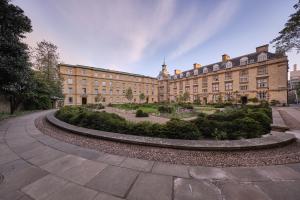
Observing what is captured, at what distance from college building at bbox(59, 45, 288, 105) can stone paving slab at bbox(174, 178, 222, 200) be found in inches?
1445

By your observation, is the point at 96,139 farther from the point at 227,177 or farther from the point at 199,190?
the point at 227,177

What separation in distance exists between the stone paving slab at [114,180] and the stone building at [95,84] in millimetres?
35796

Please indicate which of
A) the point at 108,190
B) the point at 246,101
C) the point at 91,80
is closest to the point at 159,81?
the point at 91,80

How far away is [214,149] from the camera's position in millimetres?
4121

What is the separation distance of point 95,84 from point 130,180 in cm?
4344

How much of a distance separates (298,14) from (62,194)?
9626 millimetres

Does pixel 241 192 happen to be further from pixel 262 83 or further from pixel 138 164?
pixel 262 83

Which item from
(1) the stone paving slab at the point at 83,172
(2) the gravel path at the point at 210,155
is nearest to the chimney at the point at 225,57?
(2) the gravel path at the point at 210,155

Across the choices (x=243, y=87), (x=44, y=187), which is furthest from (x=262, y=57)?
(x=44, y=187)

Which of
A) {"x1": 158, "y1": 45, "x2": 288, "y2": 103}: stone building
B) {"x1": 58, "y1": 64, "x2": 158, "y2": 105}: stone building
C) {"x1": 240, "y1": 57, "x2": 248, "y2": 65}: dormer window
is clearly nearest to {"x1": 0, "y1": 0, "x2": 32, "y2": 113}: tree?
{"x1": 58, "y1": 64, "x2": 158, "y2": 105}: stone building

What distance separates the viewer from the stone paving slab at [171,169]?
2.81 m

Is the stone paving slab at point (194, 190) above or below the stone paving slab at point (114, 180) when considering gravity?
above

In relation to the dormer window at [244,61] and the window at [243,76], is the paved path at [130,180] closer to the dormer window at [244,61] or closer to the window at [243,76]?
the window at [243,76]

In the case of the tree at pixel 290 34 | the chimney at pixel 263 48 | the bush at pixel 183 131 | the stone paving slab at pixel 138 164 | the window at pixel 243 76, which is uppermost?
the chimney at pixel 263 48
